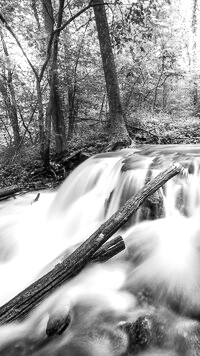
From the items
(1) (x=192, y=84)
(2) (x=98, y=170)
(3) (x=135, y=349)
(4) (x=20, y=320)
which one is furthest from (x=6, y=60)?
(1) (x=192, y=84)

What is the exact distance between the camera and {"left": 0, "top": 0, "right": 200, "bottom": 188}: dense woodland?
6484 millimetres

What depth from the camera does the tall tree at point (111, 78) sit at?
7.52m

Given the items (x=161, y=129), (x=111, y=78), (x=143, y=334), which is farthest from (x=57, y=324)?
(x=161, y=129)

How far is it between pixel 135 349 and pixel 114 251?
1037 millimetres

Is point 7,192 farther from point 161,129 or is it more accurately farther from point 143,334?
point 161,129

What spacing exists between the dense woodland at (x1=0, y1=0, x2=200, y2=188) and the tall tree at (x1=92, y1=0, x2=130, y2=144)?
28 millimetres

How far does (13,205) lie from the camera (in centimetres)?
596

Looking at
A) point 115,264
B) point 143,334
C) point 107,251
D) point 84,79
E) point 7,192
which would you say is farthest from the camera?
point 84,79

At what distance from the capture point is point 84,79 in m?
9.57

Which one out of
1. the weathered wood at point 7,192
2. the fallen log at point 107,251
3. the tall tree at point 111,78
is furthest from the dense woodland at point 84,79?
the fallen log at point 107,251

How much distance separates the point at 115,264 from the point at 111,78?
6.01m

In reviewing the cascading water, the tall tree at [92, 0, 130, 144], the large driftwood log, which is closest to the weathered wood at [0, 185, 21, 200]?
the cascading water

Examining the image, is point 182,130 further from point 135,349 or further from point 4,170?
point 135,349

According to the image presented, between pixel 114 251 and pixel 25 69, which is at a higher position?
pixel 25 69
